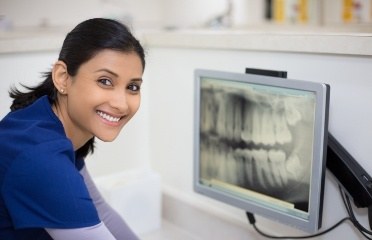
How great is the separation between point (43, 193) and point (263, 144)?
54 centimetres

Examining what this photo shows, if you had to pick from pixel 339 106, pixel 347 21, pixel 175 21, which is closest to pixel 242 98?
pixel 339 106

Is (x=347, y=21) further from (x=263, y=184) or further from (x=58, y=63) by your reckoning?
(x=58, y=63)

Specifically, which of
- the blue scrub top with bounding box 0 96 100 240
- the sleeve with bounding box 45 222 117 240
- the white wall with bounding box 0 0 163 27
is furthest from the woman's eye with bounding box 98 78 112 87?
the white wall with bounding box 0 0 163 27

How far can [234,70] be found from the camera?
53.4 inches

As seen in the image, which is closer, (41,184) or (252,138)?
(41,184)

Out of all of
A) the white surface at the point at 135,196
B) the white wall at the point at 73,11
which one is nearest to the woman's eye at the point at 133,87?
the white surface at the point at 135,196

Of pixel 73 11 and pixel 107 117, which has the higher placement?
pixel 73 11

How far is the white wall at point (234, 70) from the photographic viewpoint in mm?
1076

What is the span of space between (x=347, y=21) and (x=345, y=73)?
2203 mm

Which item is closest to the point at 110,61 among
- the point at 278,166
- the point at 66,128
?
the point at 66,128

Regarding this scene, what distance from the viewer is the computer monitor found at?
1.00 metres

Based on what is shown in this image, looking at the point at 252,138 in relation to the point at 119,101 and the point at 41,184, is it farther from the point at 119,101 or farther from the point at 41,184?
the point at 41,184

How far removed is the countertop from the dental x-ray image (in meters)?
0.17

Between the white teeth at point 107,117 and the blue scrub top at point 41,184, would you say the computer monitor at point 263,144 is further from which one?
the blue scrub top at point 41,184
